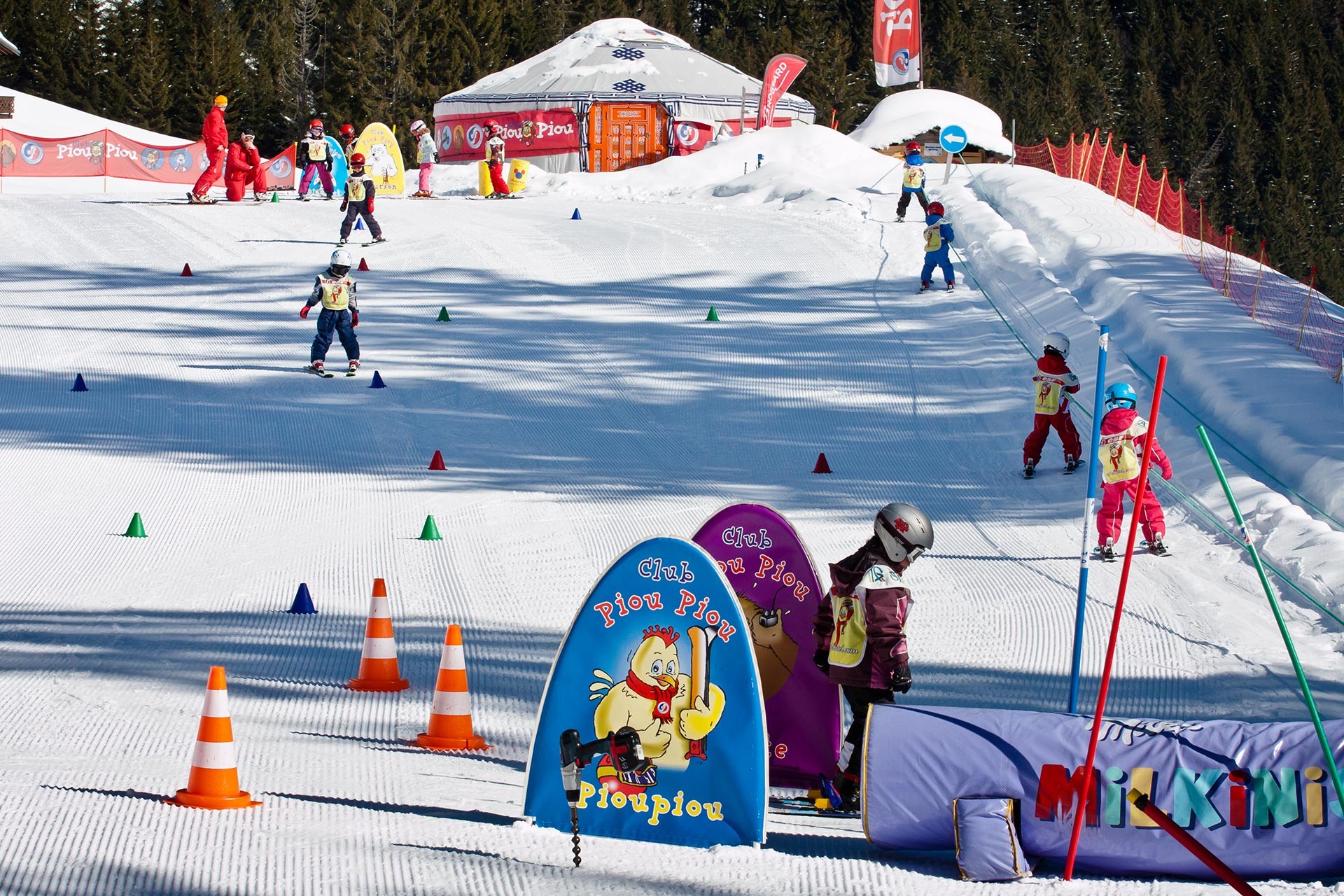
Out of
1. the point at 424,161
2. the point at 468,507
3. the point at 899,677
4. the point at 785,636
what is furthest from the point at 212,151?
the point at 899,677

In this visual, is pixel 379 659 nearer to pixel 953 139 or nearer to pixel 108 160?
pixel 953 139

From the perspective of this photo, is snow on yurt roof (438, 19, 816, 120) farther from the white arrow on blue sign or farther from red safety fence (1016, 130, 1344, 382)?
the white arrow on blue sign

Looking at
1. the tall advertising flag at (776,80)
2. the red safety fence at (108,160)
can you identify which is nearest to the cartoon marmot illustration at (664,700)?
the red safety fence at (108,160)

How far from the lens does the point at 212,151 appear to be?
28.9 metres

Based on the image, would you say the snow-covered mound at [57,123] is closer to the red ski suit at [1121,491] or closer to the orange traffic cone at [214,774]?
the red ski suit at [1121,491]

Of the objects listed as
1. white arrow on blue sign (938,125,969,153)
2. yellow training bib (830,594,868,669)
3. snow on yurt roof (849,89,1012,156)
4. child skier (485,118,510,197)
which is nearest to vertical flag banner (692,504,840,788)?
yellow training bib (830,594,868,669)

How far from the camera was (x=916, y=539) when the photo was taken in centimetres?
556

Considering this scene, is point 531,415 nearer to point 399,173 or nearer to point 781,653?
point 781,653

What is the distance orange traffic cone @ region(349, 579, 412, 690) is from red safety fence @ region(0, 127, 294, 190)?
1133 inches

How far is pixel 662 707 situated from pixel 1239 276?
17016 mm

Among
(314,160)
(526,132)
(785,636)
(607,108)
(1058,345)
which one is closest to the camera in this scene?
(785,636)

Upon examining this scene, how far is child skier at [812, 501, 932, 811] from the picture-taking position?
5.58 m

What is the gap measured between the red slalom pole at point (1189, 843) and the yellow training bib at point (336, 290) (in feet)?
42.0

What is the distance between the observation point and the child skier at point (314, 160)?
28.4 metres
